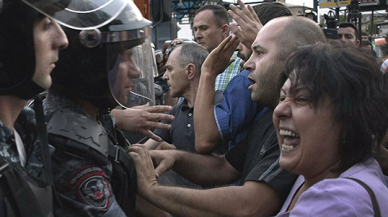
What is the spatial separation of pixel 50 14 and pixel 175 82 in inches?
91.0

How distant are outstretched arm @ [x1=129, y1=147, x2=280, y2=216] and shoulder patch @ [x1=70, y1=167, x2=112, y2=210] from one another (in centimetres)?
43

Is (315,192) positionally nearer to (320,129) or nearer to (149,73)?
(320,129)

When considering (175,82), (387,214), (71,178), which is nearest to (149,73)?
(71,178)

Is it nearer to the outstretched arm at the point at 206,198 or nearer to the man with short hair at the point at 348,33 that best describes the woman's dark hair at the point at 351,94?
the outstretched arm at the point at 206,198

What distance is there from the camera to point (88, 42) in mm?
1740

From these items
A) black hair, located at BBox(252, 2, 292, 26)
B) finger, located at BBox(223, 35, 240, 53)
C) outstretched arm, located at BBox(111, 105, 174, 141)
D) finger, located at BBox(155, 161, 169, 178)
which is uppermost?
black hair, located at BBox(252, 2, 292, 26)

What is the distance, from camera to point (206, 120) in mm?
2631

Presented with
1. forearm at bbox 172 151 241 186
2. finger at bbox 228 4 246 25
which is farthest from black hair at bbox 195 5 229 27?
forearm at bbox 172 151 241 186

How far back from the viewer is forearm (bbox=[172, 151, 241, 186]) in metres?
2.64

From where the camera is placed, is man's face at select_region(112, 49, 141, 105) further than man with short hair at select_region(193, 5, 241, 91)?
No

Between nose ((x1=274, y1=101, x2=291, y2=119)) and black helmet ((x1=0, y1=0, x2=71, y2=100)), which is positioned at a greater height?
black helmet ((x1=0, y1=0, x2=71, y2=100))

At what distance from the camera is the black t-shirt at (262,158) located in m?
2.07

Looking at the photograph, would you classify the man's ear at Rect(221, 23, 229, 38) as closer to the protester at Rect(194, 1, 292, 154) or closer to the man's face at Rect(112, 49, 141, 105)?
the protester at Rect(194, 1, 292, 154)

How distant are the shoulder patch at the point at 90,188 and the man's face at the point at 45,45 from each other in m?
0.33
